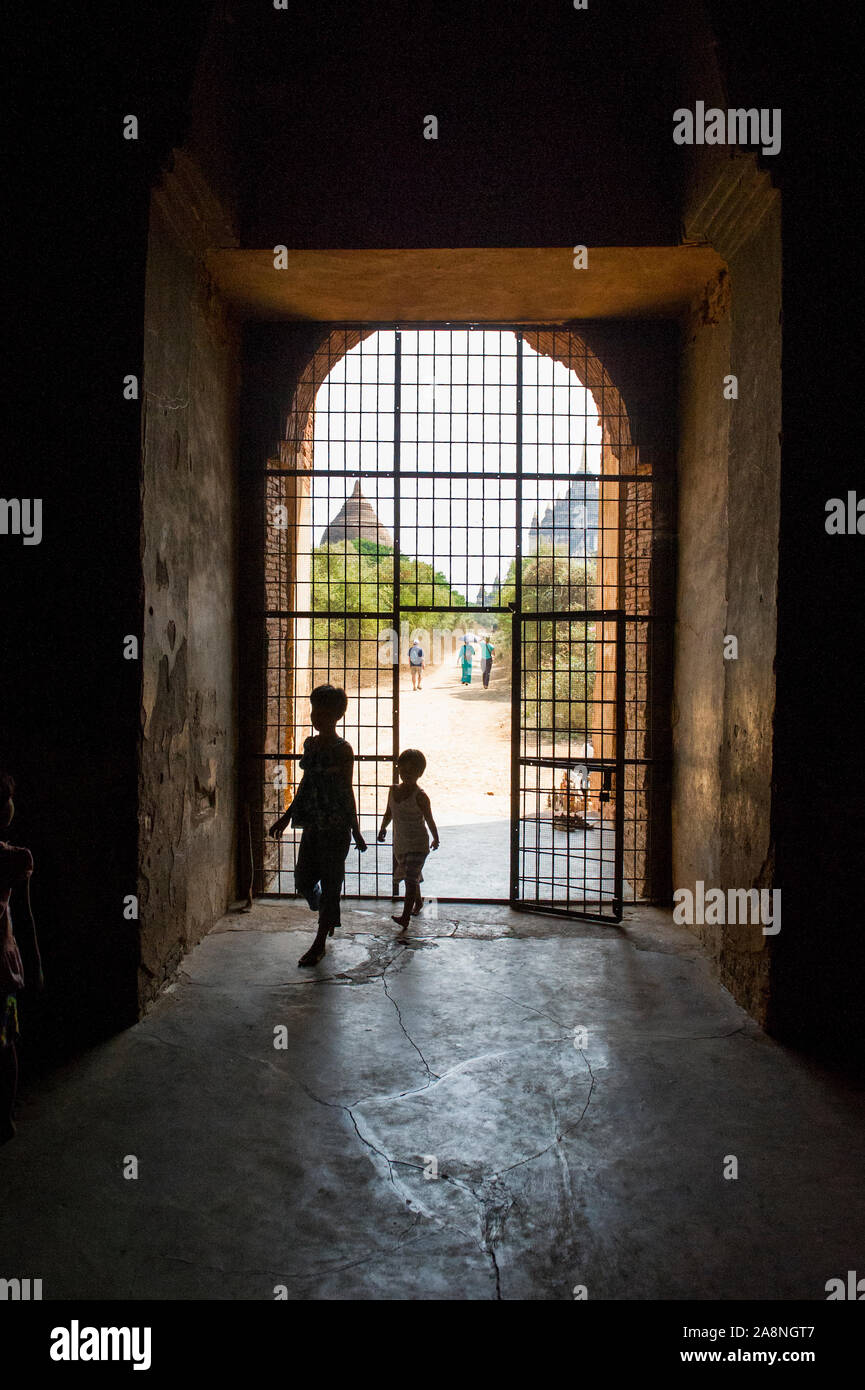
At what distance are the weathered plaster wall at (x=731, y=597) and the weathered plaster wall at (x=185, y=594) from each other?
325 centimetres

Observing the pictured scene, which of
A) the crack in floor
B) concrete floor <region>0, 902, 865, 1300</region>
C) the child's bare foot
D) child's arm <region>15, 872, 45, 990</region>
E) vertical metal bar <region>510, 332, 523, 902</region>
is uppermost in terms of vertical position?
vertical metal bar <region>510, 332, 523, 902</region>

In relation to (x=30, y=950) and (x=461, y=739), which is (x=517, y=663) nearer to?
(x=30, y=950)

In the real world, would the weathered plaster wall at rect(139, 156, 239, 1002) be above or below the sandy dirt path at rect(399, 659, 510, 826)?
above

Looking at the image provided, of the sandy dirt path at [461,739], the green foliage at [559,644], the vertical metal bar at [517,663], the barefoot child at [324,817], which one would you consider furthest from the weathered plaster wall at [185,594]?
the green foliage at [559,644]

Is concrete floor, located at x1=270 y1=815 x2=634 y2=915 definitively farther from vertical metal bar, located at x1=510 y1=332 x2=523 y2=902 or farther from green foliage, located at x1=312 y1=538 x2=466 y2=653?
green foliage, located at x1=312 y1=538 x2=466 y2=653

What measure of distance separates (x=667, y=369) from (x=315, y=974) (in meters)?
5.38

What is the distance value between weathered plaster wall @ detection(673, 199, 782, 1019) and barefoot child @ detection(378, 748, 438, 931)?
198 centimetres

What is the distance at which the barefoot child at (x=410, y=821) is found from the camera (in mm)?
5793

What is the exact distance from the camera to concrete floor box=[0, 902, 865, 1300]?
256 centimetres

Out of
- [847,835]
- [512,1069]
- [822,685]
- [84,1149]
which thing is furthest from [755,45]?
[84,1149]

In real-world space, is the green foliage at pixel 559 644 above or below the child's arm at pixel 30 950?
above

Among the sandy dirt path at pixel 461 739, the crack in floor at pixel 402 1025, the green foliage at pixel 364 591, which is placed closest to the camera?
the crack in floor at pixel 402 1025

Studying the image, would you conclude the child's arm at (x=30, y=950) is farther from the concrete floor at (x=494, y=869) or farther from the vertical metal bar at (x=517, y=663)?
the vertical metal bar at (x=517, y=663)

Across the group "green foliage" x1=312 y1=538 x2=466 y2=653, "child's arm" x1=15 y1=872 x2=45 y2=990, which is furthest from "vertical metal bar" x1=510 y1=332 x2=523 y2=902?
"child's arm" x1=15 y1=872 x2=45 y2=990
